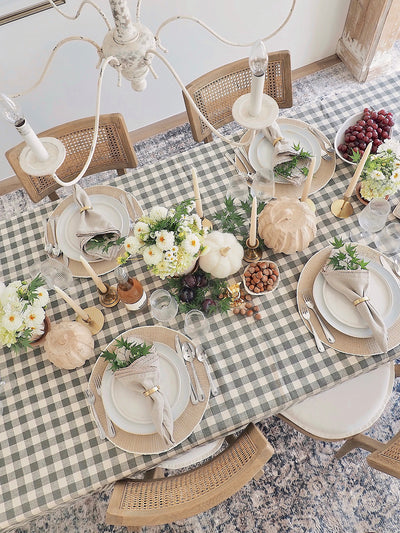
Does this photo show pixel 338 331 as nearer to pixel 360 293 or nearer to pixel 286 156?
pixel 360 293

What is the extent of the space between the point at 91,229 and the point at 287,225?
0.75 meters

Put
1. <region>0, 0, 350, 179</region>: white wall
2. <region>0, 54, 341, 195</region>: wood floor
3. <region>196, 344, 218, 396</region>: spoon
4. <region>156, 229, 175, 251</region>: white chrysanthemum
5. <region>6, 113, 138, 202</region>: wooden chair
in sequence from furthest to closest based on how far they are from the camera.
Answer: <region>0, 54, 341, 195</region>: wood floor, <region>0, 0, 350, 179</region>: white wall, <region>6, 113, 138, 202</region>: wooden chair, <region>196, 344, 218, 396</region>: spoon, <region>156, 229, 175, 251</region>: white chrysanthemum

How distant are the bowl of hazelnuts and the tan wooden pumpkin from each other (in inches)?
3.1

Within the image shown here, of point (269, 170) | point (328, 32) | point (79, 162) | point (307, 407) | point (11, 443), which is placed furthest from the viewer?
point (328, 32)

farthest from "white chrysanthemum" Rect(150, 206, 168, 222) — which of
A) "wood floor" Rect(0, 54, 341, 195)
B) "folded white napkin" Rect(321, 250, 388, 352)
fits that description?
"wood floor" Rect(0, 54, 341, 195)

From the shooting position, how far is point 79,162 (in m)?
2.18

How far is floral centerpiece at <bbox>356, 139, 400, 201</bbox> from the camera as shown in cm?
160

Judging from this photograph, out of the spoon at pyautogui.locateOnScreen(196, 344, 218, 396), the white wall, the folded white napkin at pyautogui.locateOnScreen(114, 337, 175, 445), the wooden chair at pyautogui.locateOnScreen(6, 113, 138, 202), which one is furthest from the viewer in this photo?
the white wall

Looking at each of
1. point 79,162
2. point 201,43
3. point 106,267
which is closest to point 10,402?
point 106,267

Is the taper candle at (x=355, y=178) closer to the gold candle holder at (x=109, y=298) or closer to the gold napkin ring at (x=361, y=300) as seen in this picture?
the gold napkin ring at (x=361, y=300)

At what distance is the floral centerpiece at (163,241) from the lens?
1373 mm

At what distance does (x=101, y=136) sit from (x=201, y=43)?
43.7 inches

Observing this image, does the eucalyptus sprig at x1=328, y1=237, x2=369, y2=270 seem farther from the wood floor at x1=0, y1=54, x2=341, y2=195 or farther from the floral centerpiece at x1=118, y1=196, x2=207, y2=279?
the wood floor at x1=0, y1=54, x2=341, y2=195

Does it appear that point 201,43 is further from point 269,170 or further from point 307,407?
point 307,407
